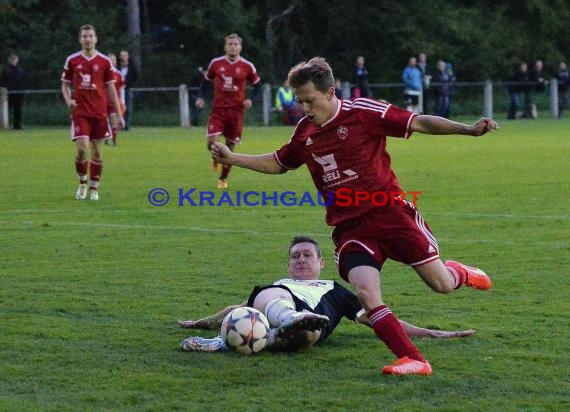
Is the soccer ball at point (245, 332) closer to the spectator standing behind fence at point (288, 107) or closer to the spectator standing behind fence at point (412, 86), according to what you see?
the spectator standing behind fence at point (288, 107)

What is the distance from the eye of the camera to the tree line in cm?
4746

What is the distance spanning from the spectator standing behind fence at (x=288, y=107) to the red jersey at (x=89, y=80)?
22966mm

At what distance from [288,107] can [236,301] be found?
105 feet

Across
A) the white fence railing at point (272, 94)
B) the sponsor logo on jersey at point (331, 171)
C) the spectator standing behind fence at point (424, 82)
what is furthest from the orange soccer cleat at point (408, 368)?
the spectator standing behind fence at point (424, 82)

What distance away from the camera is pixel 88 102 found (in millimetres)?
16922

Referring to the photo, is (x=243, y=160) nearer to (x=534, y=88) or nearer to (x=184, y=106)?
(x=184, y=106)

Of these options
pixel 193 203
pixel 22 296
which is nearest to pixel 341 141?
pixel 22 296

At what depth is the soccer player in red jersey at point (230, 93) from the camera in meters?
19.3

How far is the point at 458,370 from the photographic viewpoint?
657cm

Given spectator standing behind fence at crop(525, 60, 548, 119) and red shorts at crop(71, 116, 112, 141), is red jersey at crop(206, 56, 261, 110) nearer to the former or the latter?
red shorts at crop(71, 116, 112, 141)

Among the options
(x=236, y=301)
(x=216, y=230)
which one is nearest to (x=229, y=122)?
(x=216, y=230)

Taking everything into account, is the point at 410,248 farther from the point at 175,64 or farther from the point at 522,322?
the point at 175,64

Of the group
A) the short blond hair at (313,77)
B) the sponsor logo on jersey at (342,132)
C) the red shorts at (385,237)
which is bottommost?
the red shorts at (385,237)

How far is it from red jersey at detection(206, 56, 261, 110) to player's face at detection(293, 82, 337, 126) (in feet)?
40.8
